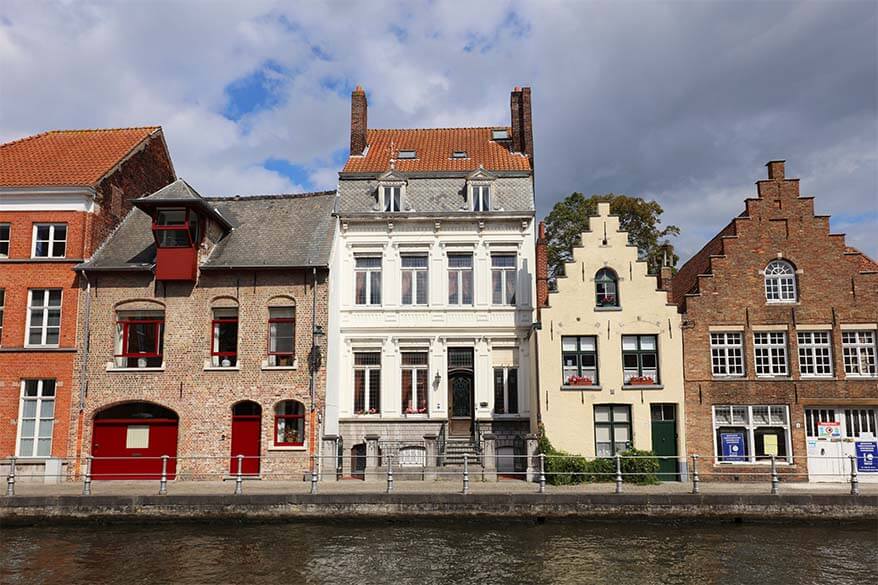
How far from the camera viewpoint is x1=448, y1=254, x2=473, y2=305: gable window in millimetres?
25172

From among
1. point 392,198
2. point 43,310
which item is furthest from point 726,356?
point 43,310

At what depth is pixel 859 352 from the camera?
21516 millimetres

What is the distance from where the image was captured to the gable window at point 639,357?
2209 cm

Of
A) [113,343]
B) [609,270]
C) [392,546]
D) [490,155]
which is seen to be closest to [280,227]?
[113,343]

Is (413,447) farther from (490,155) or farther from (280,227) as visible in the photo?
(490,155)

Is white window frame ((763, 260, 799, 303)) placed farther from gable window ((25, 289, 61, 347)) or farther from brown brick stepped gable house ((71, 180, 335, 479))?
gable window ((25, 289, 61, 347))

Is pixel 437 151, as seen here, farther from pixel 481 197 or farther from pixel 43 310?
pixel 43 310

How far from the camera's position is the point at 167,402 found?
23.0m

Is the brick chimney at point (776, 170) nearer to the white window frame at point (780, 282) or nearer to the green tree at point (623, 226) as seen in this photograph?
the white window frame at point (780, 282)

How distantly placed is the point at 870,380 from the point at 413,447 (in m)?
14.7

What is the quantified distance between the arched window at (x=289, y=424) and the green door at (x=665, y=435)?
452 inches

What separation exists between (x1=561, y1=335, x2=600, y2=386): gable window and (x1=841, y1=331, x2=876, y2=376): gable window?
7716 millimetres

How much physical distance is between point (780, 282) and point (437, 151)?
47.5ft

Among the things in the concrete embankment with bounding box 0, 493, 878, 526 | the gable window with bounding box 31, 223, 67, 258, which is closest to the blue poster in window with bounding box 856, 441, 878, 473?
the concrete embankment with bounding box 0, 493, 878, 526
